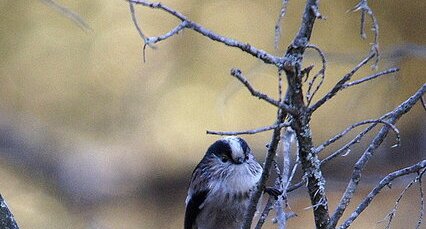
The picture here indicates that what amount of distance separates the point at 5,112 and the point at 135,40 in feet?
3.21

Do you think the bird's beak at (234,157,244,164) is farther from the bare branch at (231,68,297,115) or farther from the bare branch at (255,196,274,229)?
the bare branch at (231,68,297,115)

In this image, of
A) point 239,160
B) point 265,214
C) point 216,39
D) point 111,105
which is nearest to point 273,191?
point 265,214

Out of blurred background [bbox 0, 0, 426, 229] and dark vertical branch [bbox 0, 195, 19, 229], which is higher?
blurred background [bbox 0, 0, 426, 229]

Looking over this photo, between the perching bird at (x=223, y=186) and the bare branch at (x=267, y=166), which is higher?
the perching bird at (x=223, y=186)

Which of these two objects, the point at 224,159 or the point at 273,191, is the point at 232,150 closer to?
the point at 224,159

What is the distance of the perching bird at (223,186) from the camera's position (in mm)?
3656

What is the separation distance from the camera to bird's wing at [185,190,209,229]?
149 inches

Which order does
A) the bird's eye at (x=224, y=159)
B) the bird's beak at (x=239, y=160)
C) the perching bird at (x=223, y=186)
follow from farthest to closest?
the bird's eye at (x=224, y=159), the bird's beak at (x=239, y=160), the perching bird at (x=223, y=186)

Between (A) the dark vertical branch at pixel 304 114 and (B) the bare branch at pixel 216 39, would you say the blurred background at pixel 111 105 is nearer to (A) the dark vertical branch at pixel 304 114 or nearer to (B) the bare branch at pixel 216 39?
(A) the dark vertical branch at pixel 304 114

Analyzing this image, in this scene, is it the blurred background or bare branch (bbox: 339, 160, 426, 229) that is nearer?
bare branch (bbox: 339, 160, 426, 229)

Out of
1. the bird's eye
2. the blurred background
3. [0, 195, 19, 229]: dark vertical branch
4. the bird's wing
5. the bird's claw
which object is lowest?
[0, 195, 19, 229]: dark vertical branch

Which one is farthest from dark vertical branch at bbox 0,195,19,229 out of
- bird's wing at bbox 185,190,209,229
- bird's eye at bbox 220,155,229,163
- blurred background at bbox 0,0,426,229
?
blurred background at bbox 0,0,426,229

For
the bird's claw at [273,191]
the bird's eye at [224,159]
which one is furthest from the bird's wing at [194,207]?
the bird's claw at [273,191]

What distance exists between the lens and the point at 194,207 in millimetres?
3811
